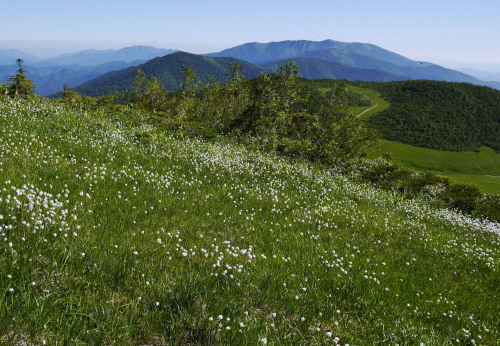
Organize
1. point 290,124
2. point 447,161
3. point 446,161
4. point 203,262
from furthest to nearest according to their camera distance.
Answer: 1. point 447,161
2. point 446,161
3. point 290,124
4. point 203,262

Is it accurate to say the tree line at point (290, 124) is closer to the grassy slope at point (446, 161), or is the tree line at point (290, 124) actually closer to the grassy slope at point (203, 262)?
the grassy slope at point (203, 262)

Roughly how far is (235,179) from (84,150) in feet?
16.5

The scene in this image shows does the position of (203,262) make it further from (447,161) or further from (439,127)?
(439,127)

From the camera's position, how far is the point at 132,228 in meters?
5.15

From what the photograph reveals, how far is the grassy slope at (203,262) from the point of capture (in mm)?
2879

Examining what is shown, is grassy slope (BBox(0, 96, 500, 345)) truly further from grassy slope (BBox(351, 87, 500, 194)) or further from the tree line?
grassy slope (BBox(351, 87, 500, 194))

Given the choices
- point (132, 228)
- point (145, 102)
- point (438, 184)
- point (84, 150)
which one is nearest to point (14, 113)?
point (84, 150)

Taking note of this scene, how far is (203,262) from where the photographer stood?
440 centimetres

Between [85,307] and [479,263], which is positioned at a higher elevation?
[85,307]

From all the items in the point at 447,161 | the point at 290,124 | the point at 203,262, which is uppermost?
the point at 290,124

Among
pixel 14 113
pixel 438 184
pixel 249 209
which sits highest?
pixel 14 113

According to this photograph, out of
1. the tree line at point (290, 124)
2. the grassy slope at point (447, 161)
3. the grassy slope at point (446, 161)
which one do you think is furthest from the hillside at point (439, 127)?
the tree line at point (290, 124)

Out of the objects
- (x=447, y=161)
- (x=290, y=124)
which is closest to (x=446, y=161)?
(x=447, y=161)

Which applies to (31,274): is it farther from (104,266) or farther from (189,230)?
(189,230)
